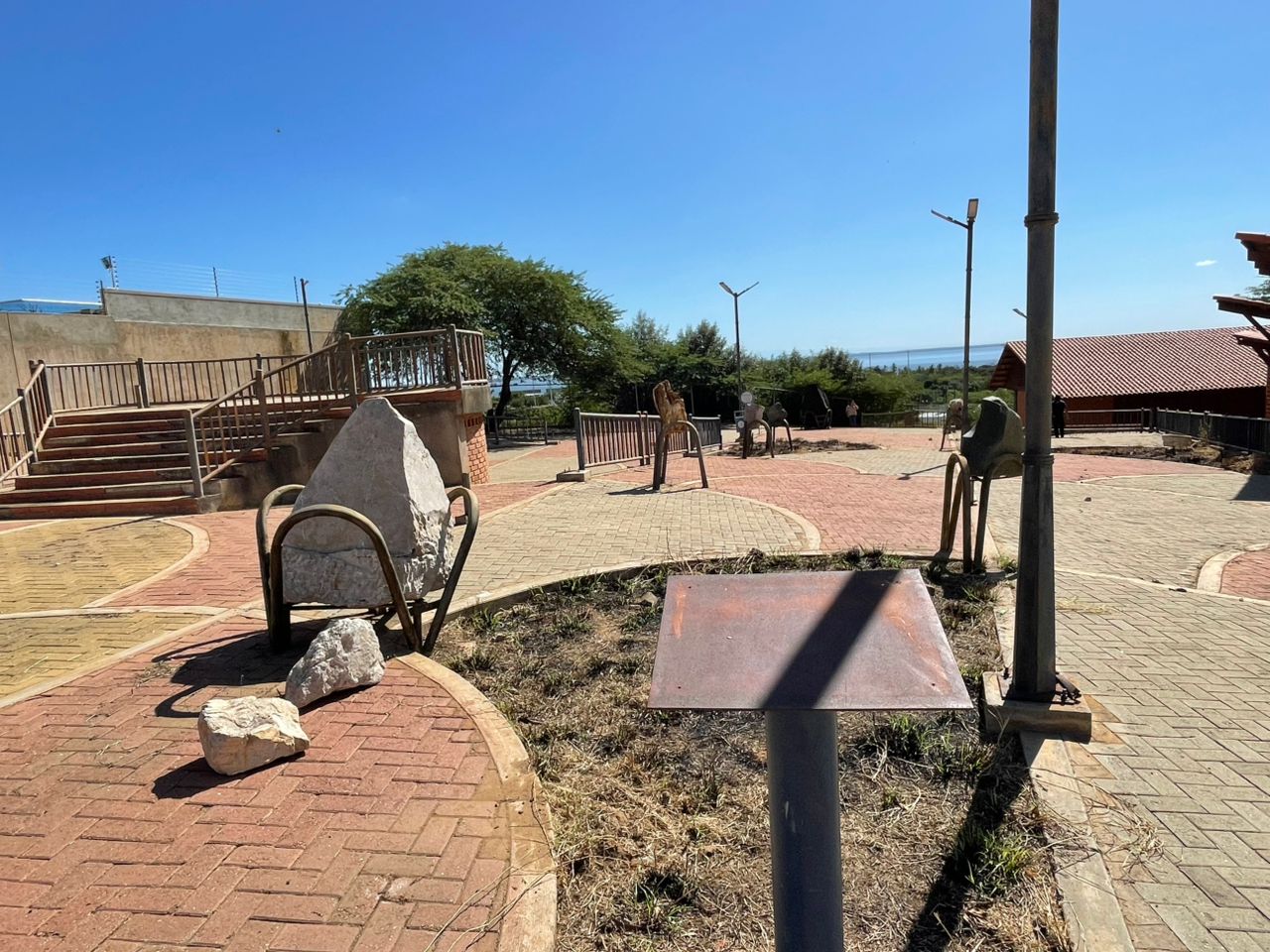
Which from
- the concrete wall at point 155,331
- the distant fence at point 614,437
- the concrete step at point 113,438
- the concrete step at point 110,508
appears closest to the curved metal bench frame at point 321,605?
the concrete step at point 110,508

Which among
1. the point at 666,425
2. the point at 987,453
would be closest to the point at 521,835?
the point at 987,453

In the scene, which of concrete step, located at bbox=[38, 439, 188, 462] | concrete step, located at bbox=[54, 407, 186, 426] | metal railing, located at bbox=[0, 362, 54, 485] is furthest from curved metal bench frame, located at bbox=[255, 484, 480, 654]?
metal railing, located at bbox=[0, 362, 54, 485]

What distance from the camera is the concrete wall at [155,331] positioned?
16.3 meters

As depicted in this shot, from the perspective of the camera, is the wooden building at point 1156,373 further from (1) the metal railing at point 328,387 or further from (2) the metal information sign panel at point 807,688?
(2) the metal information sign panel at point 807,688

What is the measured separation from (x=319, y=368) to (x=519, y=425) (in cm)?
2127

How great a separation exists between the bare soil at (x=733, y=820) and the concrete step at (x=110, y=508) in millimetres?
8264

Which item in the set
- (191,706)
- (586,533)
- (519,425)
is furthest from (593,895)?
(519,425)

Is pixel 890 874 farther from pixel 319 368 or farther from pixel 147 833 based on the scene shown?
pixel 319 368

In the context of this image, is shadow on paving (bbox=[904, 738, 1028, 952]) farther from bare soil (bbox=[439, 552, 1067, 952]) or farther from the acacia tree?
the acacia tree

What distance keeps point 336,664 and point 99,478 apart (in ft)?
34.2

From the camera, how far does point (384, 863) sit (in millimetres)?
2512

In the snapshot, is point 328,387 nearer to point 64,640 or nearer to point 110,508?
point 110,508

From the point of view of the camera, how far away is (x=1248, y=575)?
20.5 ft

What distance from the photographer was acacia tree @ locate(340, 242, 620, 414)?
95.6 ft
